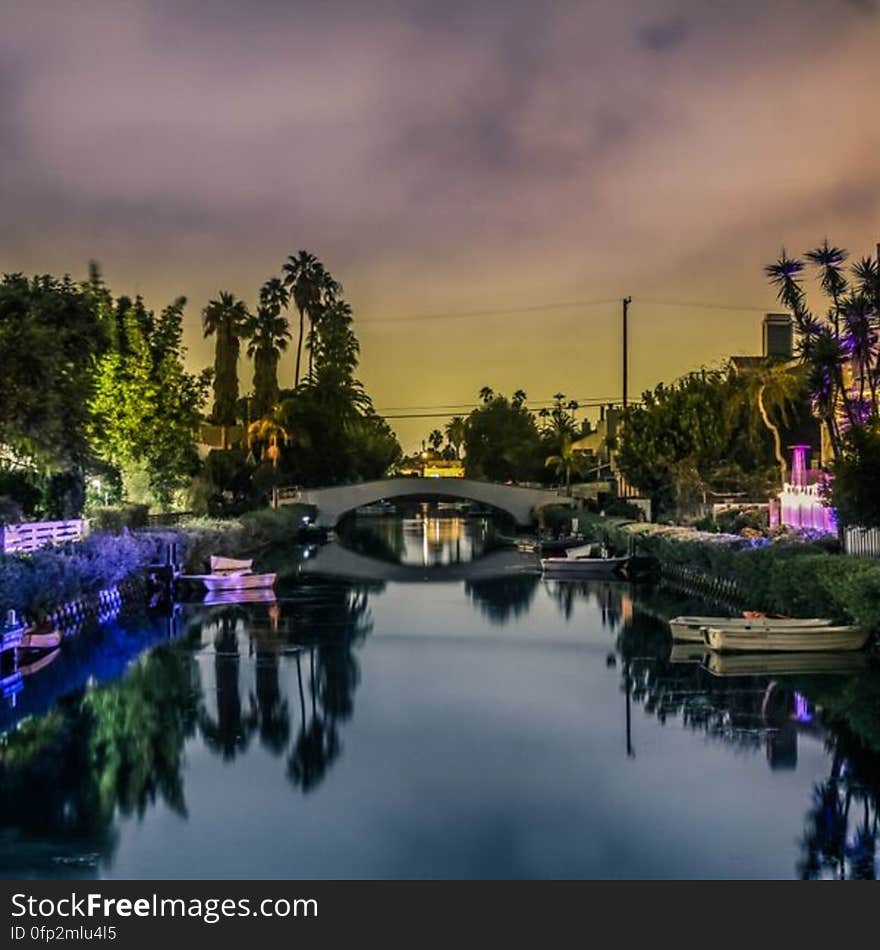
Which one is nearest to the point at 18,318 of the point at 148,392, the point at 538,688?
the point at 148,392

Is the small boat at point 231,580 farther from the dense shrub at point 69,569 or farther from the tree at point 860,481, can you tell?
the tree at point 860,481

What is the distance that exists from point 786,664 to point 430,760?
10094 millimetres

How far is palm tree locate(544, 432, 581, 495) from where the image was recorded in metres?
104

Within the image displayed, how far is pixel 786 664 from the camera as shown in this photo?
2616 centimetres

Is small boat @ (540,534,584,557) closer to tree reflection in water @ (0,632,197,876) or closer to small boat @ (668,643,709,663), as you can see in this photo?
small boat @ (668,643,709,663)

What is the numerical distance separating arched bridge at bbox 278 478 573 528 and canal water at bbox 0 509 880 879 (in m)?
58.0

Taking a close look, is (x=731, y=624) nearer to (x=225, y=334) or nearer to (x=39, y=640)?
(x=39, y=640)

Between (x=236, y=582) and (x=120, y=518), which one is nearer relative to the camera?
(x=236, y=582)

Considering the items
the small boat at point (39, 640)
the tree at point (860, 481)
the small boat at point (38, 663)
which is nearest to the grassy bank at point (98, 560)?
the small boat at point (39, 640)

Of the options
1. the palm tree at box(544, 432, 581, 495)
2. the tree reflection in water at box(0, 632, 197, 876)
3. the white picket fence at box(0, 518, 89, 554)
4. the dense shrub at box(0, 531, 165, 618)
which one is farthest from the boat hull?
the palm tree at box(544, 432, 581, 495)

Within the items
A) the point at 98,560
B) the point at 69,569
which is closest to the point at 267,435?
the point at 98,560

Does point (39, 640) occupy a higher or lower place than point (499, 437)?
lower
